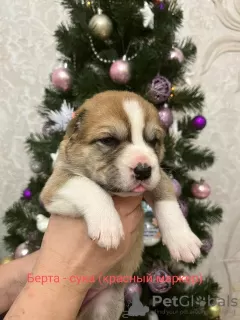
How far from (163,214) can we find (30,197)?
3.79ft

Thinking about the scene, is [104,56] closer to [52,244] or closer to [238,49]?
[52,244]

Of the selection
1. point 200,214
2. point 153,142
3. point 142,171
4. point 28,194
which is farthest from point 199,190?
point 28,194

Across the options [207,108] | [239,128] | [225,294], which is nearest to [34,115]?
[207,108]

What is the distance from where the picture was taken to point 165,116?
192cm

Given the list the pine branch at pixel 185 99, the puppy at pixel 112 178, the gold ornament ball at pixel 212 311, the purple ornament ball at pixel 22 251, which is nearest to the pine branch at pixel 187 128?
the pine branch at pixel 185 99

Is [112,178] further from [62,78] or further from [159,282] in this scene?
[159,282]

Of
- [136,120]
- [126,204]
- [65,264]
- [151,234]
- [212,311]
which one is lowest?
[212,311]

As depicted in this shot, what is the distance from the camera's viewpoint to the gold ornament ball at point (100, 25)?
1.89m

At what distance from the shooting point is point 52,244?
4.45 ft

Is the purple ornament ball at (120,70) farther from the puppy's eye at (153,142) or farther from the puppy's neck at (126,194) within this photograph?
the puppy's neck at (126,194)

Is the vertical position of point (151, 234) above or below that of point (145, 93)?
below

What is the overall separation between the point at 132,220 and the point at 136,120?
1.57 ft

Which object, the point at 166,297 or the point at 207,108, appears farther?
the point at 207,108

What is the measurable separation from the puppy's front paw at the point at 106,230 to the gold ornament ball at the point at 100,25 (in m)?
1.19
